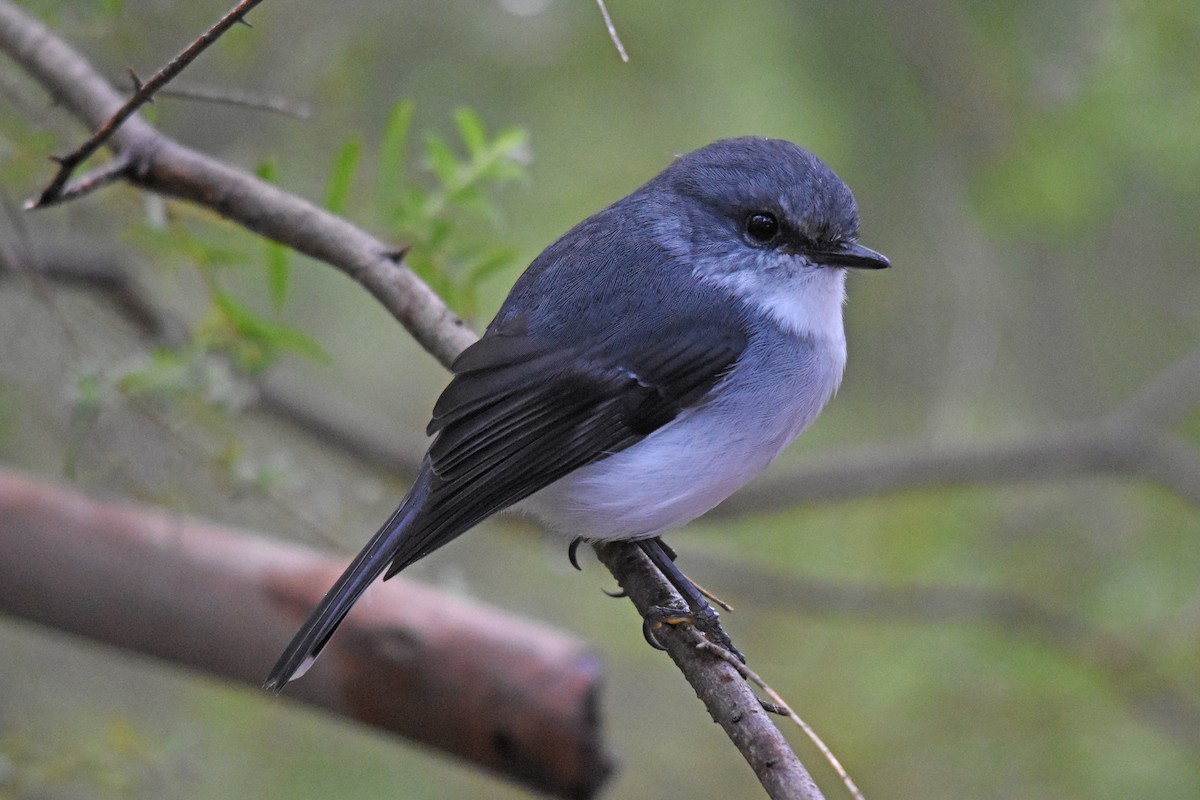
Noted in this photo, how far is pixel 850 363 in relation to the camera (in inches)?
192

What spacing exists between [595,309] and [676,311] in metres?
0.15

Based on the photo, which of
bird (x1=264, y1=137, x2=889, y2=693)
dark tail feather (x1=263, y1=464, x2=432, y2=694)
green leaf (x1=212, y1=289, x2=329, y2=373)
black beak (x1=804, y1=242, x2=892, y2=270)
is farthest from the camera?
green leaf (x1=212, y1=289, x2=329, y2=373)

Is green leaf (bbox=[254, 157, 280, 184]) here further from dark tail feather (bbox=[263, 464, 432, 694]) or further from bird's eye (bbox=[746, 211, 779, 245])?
bird's eye (bbox=[746, 211, 779, 245])

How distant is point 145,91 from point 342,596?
0.79 meters

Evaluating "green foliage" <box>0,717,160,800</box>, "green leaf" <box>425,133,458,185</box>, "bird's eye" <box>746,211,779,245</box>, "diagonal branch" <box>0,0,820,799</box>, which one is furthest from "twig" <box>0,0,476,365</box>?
"green foliage" <box>0,717,160,800</box>

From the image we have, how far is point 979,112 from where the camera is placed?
12.8 feet

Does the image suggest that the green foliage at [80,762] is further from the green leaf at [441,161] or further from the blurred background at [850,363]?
the green leaf at [441,161]

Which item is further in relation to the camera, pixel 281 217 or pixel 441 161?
Answer: pixel 441 161

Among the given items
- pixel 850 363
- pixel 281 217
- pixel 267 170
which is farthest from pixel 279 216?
pixel 850 363

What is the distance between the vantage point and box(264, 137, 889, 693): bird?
2182 millimetres

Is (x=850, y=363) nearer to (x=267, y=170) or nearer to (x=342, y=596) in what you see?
(x=267, y=170)

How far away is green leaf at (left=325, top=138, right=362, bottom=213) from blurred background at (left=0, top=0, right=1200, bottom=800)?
436 mm

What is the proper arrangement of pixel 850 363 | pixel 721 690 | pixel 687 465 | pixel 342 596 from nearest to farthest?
pixel 721 690
pixel 342 596
pixel 687 465
pixel 850 363

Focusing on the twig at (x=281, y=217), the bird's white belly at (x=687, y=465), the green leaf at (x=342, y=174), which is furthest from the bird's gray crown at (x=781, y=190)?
the green leaf at (x=342, y=174)
